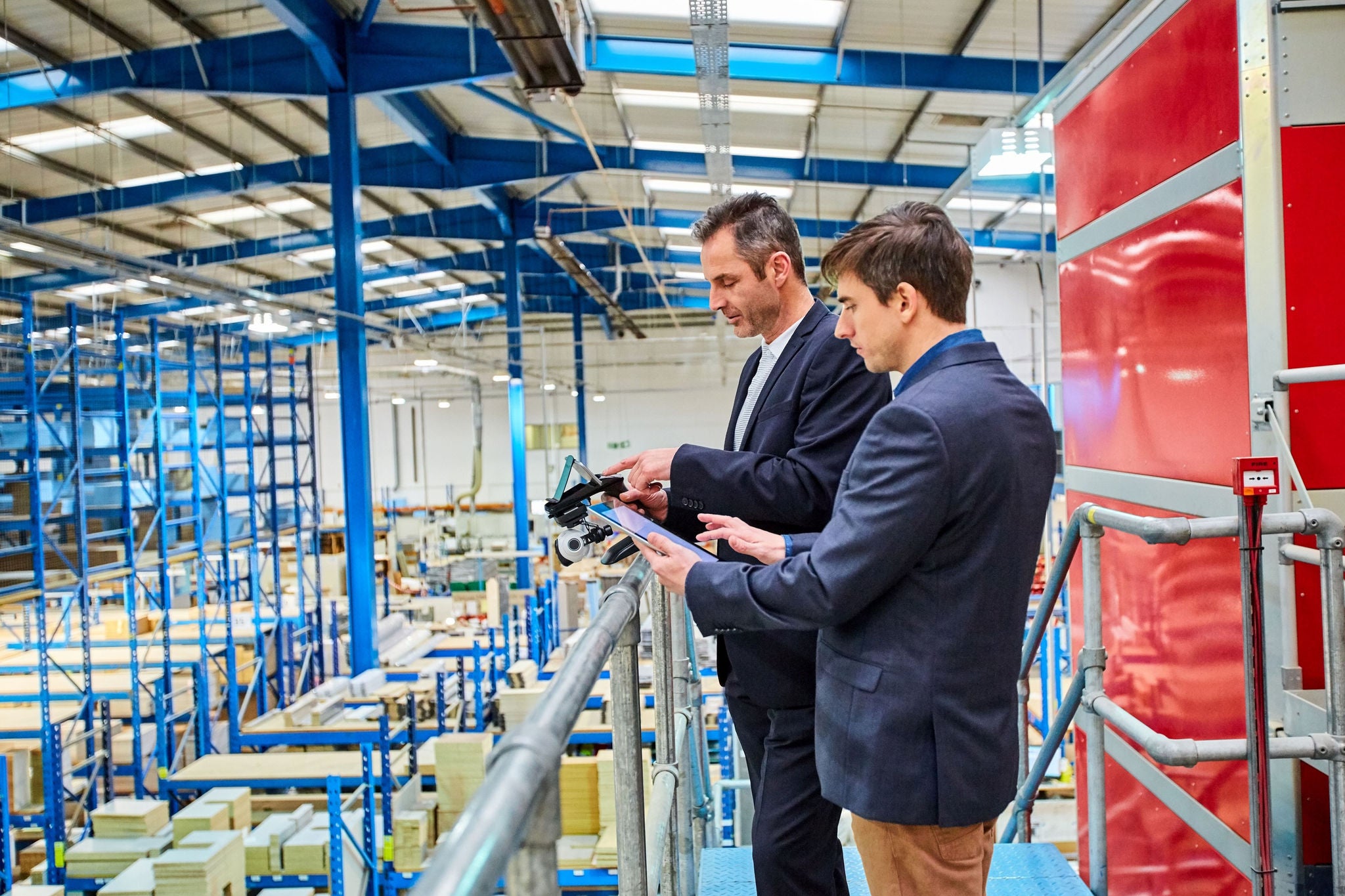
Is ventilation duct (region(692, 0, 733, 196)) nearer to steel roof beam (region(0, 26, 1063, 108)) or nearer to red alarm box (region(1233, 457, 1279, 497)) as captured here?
steel roof beam (region(0, 26, 1063, 108))

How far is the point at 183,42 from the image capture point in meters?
9.25

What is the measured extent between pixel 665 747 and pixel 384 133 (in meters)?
12.3

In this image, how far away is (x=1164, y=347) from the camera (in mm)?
2455

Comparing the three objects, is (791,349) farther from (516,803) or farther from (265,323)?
(265,323)

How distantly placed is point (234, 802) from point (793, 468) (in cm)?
788

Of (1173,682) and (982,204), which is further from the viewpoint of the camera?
(982,204)

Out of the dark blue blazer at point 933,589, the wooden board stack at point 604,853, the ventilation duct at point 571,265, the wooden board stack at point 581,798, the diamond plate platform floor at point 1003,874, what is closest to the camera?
the dark blue blazer at point 933,589

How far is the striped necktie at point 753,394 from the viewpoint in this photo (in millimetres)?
2055

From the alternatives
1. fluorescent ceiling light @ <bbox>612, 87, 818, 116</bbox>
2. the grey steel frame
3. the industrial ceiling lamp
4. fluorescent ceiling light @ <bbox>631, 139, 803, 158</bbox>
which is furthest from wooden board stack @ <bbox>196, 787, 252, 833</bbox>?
fluorescent ceiling light @ <bbox>631, 139, 803, 158</bbox>

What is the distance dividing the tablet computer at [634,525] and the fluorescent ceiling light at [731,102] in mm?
8610

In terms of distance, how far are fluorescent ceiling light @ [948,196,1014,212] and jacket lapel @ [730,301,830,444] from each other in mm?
11134

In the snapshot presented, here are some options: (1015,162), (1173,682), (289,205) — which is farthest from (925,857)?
(289,205)

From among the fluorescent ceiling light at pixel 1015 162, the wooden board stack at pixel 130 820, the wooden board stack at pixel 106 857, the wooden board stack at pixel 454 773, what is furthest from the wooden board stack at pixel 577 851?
the fluorescent ceiling light at pixel 1015 162

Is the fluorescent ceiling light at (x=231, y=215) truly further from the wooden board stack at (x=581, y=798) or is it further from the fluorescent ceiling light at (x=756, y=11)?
the wooden board stack at (x=581, y=798)
